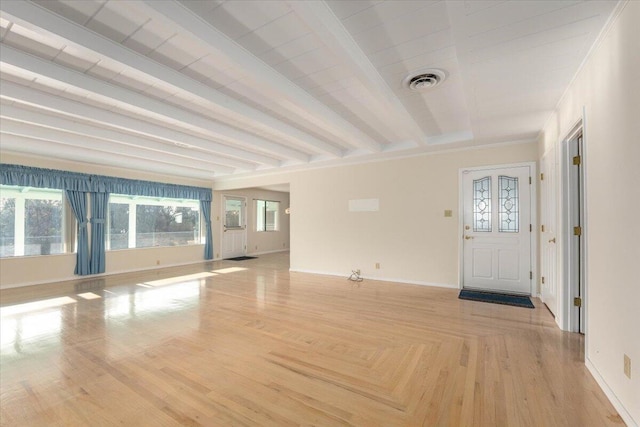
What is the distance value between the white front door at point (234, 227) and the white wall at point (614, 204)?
8770 mm

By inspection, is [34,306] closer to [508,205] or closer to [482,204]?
[482,204]

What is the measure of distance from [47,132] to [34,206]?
2.39 metres

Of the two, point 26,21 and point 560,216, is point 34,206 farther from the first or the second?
point 560,216

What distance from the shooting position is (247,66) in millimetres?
2338

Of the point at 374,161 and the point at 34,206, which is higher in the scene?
the point at 374,161

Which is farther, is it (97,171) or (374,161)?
(97,171)

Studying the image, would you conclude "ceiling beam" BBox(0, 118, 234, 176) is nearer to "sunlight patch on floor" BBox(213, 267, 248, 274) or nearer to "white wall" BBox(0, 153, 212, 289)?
"white wall" BBox(0, 153, 212, 289)

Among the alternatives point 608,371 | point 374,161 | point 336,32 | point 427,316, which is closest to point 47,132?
point 336,32

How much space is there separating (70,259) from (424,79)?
756cm

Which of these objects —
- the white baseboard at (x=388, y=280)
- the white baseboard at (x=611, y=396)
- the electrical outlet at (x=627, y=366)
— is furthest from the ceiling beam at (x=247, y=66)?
the white baseboard at (x=611, y=396)

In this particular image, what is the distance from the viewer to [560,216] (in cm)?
316

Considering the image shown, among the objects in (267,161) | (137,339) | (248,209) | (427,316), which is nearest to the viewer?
(137,339)

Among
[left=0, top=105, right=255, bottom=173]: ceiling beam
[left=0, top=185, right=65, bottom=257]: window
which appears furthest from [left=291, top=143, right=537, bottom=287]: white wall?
[left=0, top=185, right=65, bottom=257]: window

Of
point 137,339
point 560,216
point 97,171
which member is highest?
point 97,171
